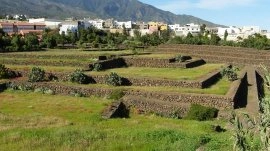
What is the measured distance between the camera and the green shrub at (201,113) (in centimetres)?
2549

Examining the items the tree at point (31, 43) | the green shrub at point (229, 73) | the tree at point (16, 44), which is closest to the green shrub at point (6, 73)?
the green shrub at point (229, 73)

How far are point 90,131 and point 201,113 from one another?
8507 mm

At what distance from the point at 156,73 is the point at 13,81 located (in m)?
12.2

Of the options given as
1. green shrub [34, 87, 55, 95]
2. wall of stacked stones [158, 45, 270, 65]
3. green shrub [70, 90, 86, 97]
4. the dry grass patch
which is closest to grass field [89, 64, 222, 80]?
green shrub [70, 90, 86, 97]

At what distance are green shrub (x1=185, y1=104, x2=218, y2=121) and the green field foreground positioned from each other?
45.2 inches

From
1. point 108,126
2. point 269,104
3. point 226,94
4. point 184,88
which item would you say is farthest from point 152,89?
point 269,104

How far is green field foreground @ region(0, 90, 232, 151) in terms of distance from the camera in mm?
17562

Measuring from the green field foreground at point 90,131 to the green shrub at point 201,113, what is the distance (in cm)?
115

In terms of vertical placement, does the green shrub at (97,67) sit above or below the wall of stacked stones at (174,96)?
above

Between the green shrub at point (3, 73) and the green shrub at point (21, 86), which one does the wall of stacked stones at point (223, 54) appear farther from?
the green shrub at point (21, 86)

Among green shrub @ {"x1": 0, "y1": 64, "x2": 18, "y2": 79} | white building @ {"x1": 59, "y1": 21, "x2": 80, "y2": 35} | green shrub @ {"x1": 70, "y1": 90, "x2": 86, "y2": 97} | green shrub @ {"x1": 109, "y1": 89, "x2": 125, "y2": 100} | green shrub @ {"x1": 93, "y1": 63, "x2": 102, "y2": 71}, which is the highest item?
white building @ {"x1": 59, "y1": 21, "x2": 80, "y2": 35}

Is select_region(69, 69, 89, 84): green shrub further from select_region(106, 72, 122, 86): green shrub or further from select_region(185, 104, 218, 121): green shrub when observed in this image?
select_region(185, 104, 218, 121): green shrub

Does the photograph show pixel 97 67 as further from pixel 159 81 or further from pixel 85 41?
pixel 85 41

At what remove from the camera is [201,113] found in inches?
1003
